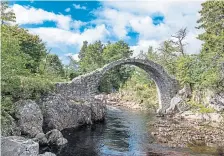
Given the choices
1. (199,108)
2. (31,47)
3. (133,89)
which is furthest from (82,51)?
(199,108)

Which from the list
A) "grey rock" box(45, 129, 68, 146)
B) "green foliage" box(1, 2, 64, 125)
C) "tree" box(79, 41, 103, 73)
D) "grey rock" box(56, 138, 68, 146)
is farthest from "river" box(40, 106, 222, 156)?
"tree" box(79, 41, 103, 73)

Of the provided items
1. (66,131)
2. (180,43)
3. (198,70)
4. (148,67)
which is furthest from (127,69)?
(66,131)

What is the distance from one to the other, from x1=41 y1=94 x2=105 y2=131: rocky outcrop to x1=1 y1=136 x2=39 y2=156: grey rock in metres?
8.12

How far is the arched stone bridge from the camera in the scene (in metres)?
26.5

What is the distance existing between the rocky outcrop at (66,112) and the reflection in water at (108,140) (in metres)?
0.70

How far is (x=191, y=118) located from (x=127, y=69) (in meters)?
31.4

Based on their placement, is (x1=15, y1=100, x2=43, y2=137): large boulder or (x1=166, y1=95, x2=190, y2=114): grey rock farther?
(x1=166, y1=95, x2=190, y2=114): grey rock

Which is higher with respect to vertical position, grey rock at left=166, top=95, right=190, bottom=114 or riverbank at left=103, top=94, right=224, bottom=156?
grey rock at left=166, top=95, right=190, bottom=114

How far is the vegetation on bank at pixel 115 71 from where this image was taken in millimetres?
15656

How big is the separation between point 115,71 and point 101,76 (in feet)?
89.7

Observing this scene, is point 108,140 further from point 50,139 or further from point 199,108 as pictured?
point 199,108

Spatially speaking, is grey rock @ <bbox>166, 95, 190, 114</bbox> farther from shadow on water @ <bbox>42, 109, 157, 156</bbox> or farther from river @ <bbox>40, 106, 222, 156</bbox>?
shadow on water @ <bbox>42, 109, 157, 156</bbox>

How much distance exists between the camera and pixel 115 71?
Result: 5734 cm

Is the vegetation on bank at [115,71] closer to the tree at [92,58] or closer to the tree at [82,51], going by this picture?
the tree at [92,58]
